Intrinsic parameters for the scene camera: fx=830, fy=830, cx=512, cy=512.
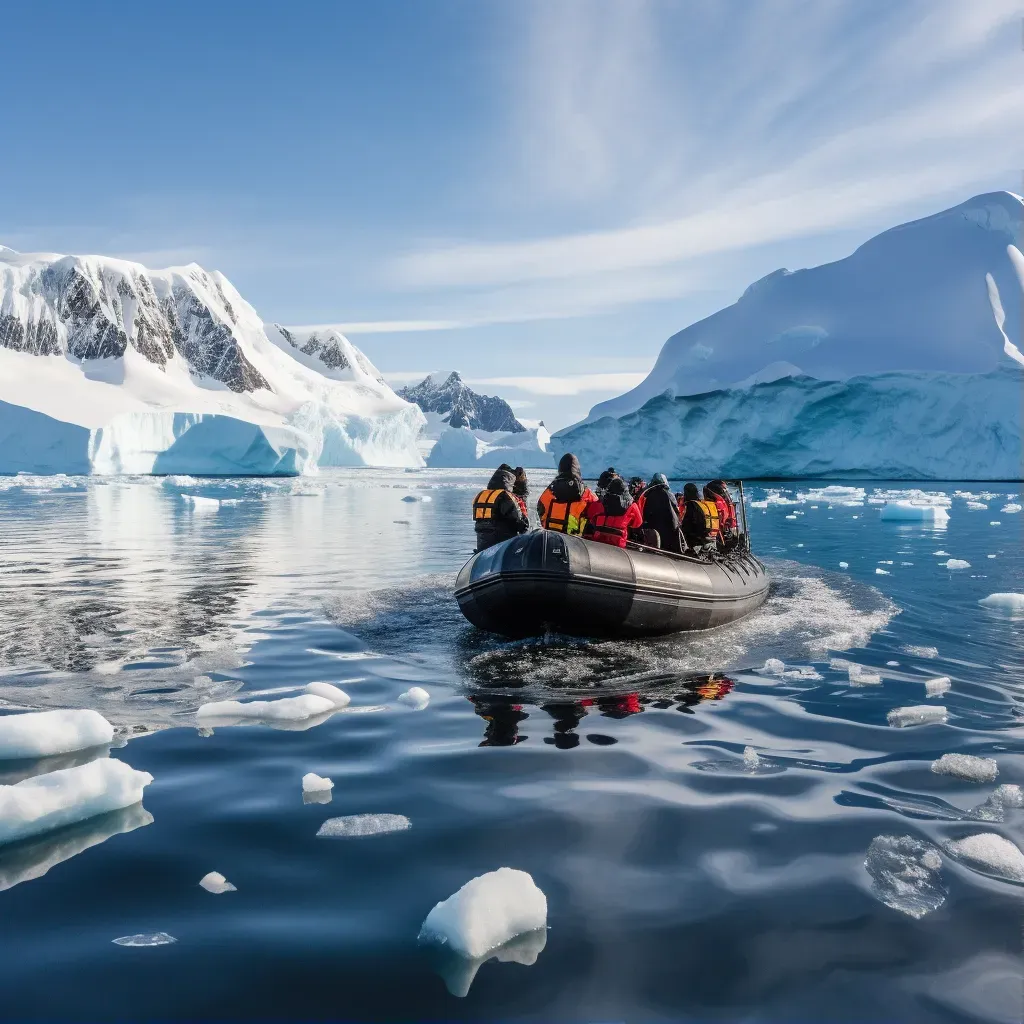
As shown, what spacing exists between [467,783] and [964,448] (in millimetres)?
47885

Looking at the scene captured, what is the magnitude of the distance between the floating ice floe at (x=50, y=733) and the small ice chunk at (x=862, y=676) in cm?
524

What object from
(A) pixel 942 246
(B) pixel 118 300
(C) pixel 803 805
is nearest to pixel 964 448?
(A) pixel 942 246

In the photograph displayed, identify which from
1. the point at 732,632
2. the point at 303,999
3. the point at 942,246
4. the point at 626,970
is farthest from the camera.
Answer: the point at 942,246

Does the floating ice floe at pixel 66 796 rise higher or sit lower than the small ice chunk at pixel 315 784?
higher

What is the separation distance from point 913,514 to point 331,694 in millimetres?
21684

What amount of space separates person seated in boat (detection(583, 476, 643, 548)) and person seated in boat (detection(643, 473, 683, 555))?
2.51 ft

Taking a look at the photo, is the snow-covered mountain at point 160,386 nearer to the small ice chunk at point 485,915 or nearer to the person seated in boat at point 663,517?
the person seated in boat at point 663,517

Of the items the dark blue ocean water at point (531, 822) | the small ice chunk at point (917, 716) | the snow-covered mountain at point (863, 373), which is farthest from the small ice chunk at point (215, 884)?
the snow-covered mountain at point (863, 373)

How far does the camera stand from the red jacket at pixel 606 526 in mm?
8352

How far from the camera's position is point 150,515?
83.6 feet

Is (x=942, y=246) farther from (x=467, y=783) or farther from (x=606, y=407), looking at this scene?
(x=467, y=783)

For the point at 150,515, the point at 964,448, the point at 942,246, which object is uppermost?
the point at 942,246

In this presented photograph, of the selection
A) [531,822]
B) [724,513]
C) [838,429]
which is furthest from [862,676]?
[838,429]

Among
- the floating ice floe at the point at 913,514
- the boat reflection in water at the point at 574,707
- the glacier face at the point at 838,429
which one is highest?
the glacier face at the point at 838,429
